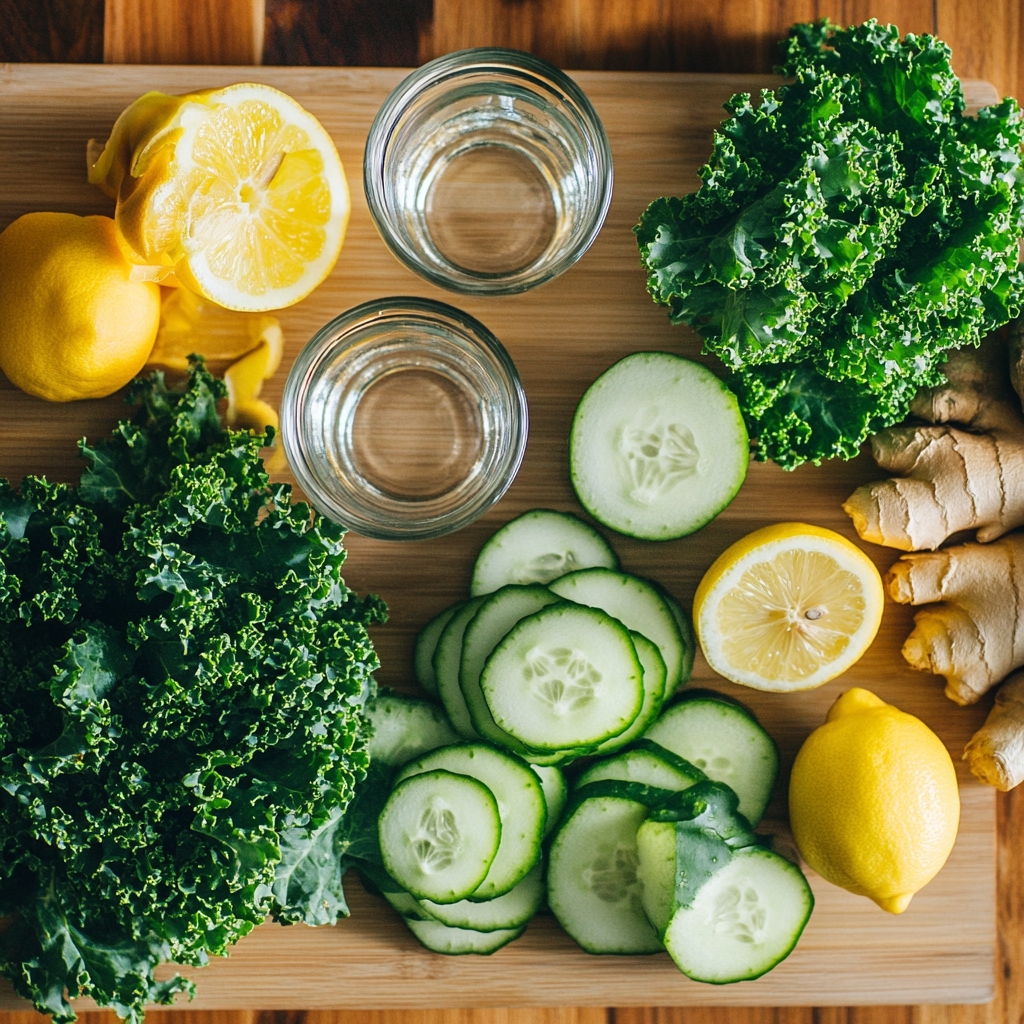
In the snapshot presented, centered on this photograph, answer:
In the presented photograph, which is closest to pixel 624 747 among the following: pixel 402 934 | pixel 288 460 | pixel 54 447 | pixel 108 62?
pixel 402 934

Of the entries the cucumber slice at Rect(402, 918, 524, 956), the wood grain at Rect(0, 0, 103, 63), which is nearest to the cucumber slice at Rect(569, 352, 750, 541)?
the cucumber slice at Rect(402, 918, 524, 956)

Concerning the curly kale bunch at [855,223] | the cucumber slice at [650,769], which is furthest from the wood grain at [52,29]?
the cucumber slice at [650,769]

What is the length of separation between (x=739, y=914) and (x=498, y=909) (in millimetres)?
361

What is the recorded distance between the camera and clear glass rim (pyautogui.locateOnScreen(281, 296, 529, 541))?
4.36ft

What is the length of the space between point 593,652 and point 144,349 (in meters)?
0.80

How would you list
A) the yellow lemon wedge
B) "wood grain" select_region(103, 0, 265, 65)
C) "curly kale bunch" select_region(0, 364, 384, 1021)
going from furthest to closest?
1. "wood grain" select_region(103, 0, 265, 65)
2. the yellow lemon wedge
3. "curly kale bunch" select_region(0, 364, 384, 1021)

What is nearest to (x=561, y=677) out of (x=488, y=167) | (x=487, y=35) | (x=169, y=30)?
(x=488, y=167)

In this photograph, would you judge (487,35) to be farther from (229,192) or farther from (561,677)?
(561,677)

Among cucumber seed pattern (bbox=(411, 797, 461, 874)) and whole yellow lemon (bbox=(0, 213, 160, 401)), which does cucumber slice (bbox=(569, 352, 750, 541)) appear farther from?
whole yellow lemon (bbox=(0, 213, 160, 401))

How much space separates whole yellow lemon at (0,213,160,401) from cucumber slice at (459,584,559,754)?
2.12 ft

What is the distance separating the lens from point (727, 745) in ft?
4.73

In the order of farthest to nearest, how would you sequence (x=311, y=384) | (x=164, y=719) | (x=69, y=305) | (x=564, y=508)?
(x=564, y=508) < (x=311, y=384) < (x=69, y=305) < (x=164, y=719)

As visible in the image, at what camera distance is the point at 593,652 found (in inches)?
52.6

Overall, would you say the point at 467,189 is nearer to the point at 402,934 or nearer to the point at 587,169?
the point at 587,169
